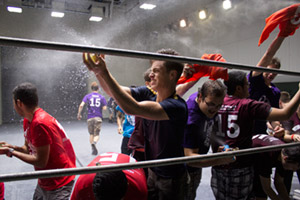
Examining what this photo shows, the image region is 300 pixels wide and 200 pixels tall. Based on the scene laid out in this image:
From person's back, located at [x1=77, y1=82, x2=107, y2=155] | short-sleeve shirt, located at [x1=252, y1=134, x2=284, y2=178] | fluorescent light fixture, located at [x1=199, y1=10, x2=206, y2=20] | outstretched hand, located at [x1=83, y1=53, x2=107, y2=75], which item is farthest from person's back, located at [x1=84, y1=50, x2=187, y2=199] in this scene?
fluorescent light fixture, located at [x1=199, y1=10, x2=206, y2=20]

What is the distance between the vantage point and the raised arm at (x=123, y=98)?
740 millimetres

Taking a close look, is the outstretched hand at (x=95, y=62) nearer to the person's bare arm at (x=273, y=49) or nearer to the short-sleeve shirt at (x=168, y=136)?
the short-sleeve shirt at (x=168, y=136)

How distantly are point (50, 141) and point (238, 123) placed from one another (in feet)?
3.55

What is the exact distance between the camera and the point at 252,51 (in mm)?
6102

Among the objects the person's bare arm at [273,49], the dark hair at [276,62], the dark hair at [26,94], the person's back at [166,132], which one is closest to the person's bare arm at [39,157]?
the dark hair at [26,94]

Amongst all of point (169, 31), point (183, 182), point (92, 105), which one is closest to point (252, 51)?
point (169, 31)

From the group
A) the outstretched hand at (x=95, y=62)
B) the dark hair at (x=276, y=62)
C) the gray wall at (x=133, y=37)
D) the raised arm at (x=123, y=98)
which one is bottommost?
the raised arm at (x=123, y=98)

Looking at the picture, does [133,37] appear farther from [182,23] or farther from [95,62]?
[95,62]

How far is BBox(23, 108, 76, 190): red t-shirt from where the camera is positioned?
4.06ft

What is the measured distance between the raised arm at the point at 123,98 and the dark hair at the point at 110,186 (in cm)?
25

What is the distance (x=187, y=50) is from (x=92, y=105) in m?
6.29

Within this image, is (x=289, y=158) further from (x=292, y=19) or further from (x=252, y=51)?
(x=252, y=51)

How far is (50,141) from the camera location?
1.27 m

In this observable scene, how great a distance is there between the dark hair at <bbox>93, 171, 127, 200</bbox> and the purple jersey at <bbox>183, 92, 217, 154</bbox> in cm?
44
